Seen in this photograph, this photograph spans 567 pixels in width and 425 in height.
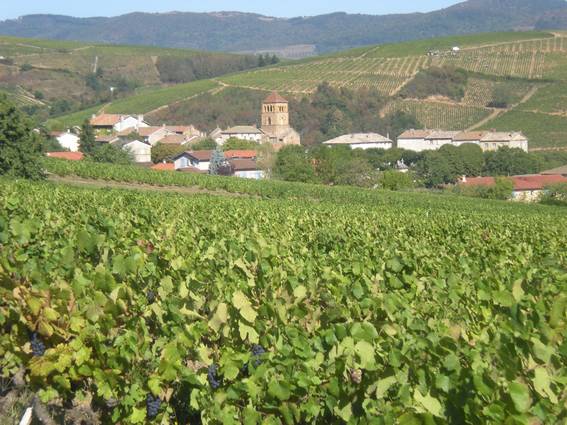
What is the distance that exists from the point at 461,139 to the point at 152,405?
112425 millimetres

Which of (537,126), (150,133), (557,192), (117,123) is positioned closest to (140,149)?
(150,133)

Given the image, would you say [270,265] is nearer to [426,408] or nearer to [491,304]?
[491,304]

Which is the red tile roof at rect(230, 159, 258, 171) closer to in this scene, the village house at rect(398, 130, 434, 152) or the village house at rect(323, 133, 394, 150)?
the village house at rect(323, 133, 394, 150)

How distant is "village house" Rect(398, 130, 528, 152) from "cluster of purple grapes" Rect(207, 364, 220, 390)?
330ft

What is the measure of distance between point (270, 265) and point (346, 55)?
175176 millimetres

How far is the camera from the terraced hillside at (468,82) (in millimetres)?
127625

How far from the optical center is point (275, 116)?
118 metres

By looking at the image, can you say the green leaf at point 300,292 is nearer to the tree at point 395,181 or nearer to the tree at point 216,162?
the tree at point 395,181

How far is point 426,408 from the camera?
4.11 metres

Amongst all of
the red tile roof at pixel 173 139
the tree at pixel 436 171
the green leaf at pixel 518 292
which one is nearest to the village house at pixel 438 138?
the tree at pixel 436 171

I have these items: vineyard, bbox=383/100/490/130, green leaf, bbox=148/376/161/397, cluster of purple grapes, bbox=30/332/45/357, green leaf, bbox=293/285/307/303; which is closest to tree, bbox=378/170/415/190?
vineyard, bbox=383/100/490/130

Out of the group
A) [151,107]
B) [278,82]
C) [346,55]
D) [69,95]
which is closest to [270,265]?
[151,107]

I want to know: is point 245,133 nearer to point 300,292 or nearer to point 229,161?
point 229,161

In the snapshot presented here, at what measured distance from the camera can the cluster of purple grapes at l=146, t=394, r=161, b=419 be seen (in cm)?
538
